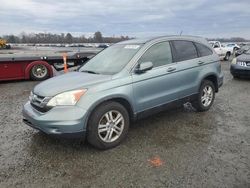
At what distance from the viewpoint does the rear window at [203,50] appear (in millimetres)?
6309

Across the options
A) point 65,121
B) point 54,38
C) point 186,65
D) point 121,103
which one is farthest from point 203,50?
point 54,38

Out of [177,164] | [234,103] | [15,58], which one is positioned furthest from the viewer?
[15,58]

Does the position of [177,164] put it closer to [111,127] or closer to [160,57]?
[111,127]

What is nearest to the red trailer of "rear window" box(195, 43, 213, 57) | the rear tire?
the rear tire

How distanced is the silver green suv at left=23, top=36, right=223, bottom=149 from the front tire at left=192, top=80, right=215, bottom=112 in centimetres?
2

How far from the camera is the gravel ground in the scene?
3.56m

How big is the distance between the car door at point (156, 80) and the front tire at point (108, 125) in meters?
0.38

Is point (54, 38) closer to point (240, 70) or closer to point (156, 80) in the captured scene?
point (240, 70)

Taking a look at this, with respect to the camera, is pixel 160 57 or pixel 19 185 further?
A: pixel 160 57

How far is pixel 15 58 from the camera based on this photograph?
1113 cm

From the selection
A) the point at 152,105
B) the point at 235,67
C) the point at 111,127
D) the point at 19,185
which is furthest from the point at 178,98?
the point at 235,67

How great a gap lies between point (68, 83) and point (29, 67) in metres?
7.80

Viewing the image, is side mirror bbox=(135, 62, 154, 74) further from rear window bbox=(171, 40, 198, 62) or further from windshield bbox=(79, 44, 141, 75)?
rear window bbox=(171, 40, 198, 62)

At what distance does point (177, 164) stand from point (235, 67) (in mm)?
8924
